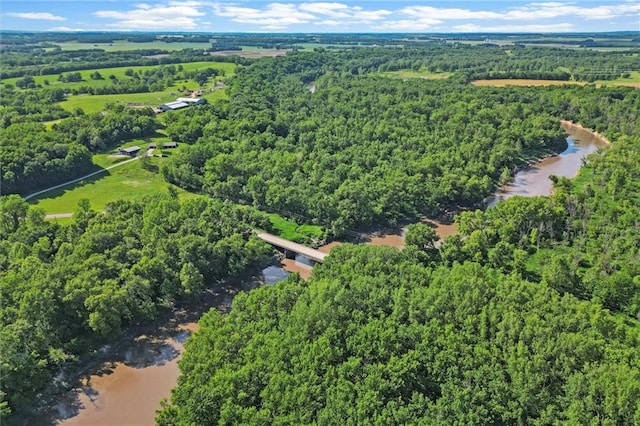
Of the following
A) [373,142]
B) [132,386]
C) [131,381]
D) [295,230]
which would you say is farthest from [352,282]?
[373,142]

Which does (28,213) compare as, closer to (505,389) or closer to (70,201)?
(70,201)

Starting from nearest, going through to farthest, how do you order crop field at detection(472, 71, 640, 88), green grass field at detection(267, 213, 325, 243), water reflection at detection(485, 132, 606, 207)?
green grass field at detection(267, 213, 325, 243) < water reflection at detection(485, 132, 606, 207) < crop field at detection(472, 71, 640, 88)

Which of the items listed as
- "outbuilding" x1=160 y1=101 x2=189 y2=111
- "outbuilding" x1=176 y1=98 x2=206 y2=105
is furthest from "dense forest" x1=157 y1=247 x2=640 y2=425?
"outbuilding" x1=176 y1=98 x2=206 y2=105

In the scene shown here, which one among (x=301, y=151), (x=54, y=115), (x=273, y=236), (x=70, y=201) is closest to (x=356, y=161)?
(x=301, y=151)

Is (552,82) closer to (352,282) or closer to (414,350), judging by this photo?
(352,282)

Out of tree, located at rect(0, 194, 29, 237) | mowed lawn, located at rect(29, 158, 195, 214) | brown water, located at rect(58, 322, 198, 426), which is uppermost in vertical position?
tree, located at rect(0, 194, 29, 237)

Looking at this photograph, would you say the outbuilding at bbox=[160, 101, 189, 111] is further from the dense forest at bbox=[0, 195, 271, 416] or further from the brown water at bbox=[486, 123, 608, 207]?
the brown water at bbox=[486, 123, 608, 207]
